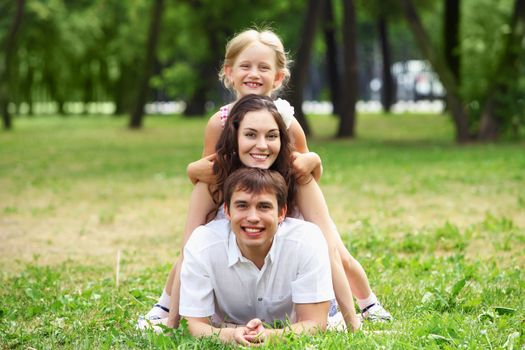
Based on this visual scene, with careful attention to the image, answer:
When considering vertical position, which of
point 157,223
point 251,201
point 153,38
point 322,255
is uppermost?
point 153,38

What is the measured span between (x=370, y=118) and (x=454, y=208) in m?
22.5

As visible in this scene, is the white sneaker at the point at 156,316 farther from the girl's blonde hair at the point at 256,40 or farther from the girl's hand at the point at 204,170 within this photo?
the girl's blonde hair at the point at 256,40

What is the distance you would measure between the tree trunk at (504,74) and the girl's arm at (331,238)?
49.9 feet

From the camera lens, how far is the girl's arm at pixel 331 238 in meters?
4.96

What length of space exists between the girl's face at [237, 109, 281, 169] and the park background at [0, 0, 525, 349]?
1.00 metres

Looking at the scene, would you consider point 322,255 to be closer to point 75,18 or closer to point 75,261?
point 75,261

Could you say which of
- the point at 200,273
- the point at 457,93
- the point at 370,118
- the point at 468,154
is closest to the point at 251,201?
the point at 200,273

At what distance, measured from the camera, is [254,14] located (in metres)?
32.8

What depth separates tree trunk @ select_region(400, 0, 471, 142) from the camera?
1936 cm

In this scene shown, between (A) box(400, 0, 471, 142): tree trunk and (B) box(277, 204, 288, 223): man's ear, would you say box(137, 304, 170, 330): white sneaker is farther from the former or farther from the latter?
(A) box(400, 0, 471, 142): tree trunk

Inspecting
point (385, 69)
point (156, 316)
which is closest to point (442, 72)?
point (156, 316)

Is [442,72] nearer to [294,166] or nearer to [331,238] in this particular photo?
[331,238]

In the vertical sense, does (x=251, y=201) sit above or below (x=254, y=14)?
below

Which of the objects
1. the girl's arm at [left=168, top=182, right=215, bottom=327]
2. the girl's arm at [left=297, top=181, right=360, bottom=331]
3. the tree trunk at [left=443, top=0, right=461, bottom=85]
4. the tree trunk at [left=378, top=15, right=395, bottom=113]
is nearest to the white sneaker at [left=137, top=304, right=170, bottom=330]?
the girl's arm at [left=168, top=182, right=215, bottom=327]
